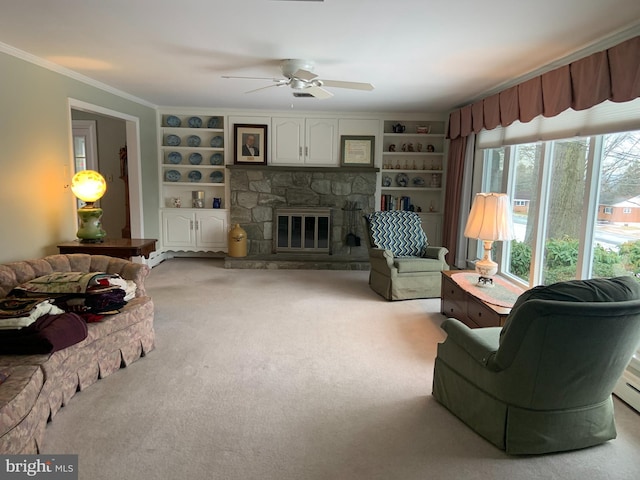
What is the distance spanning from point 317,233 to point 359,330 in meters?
2.87

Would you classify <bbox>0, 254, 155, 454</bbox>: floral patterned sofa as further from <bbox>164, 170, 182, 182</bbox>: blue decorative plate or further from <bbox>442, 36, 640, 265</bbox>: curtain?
<bbox>442, 36, 640, 265</bbox>: curtain

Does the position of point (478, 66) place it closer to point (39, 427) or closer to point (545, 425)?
point (545, 425)

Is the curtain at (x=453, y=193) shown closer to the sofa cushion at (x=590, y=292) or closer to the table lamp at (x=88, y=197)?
the sofa cushion at (x=590, y=292)

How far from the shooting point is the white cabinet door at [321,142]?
20.9 feet

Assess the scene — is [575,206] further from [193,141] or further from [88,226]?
[193,141]

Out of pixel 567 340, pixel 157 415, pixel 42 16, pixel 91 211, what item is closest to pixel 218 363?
pixel 157 415

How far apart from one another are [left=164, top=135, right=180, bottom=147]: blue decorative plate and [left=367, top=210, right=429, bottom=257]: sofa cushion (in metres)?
3.34

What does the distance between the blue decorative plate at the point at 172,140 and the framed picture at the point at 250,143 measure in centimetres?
89

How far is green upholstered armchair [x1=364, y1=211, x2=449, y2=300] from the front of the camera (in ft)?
14.9

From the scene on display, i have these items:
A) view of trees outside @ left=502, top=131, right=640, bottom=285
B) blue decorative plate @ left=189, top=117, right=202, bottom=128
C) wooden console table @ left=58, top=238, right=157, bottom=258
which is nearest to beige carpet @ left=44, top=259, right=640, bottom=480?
wooden console table @ left=58, top=238, right=157, bottom=258

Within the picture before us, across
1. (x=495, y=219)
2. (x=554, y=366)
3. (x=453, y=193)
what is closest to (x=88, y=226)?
(x=495, y=219)

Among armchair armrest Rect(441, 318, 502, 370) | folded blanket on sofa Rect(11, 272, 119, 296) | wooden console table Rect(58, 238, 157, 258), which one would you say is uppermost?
wooden console table Rect(58, 238, 157, 258)

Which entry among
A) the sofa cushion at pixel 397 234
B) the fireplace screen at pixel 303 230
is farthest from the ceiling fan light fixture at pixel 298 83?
the fireplace screen at pixel 303 230

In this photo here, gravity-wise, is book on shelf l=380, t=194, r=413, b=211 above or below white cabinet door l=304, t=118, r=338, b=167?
below
